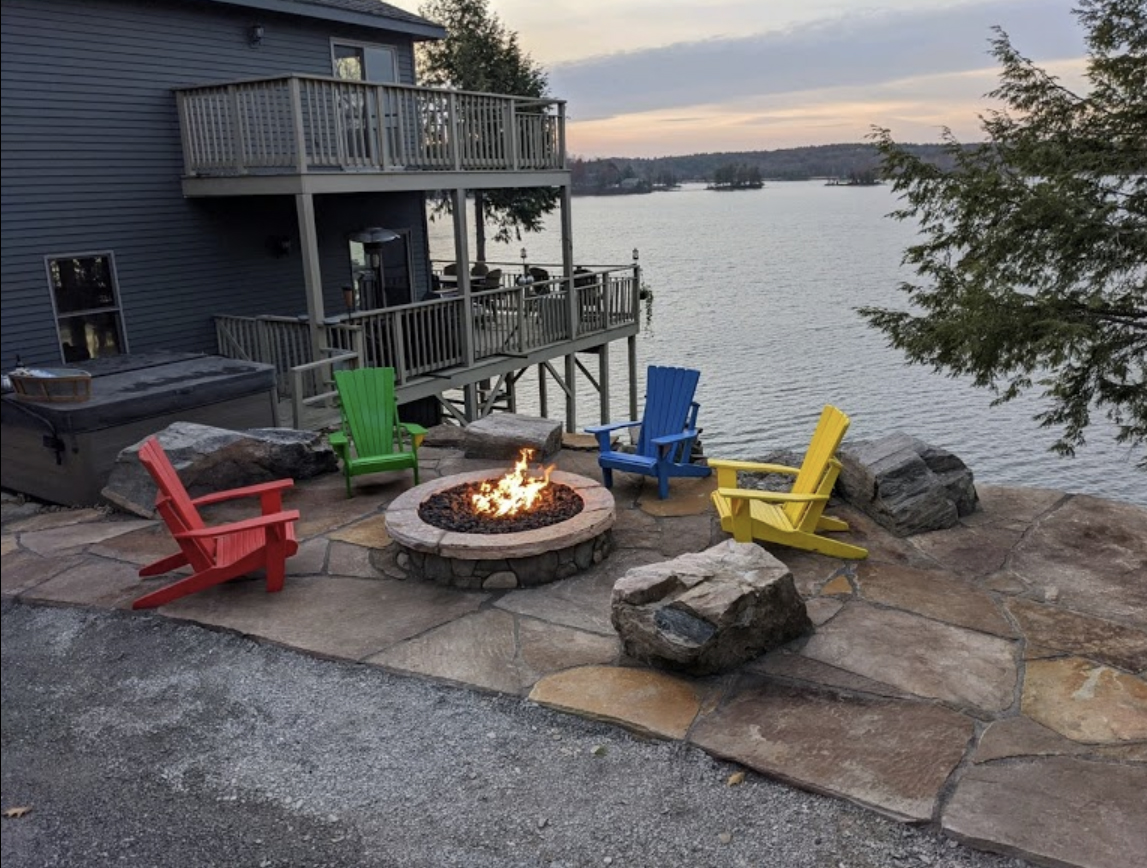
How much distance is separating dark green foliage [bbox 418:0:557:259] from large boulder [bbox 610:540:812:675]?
69.0 feet

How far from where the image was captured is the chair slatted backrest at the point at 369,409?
7383mm

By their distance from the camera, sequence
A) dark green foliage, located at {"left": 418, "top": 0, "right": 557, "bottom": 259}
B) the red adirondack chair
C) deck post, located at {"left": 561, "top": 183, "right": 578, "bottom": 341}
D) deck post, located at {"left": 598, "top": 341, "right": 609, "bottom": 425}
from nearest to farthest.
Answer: the red adirondack chair < deck post, located at {"left": 561, "top": 183, "right": 578, "bottom": 341} < deck post, located at {"left": 598, "top": 341, "right": 609, "bottom": 425} < dark green foliage, located at {"left": 418, "top": 0, "right": 557, "bottom": 259}

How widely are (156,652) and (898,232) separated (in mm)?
84743

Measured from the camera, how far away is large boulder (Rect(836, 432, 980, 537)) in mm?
6055

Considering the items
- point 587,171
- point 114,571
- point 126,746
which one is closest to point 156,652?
point 126,746

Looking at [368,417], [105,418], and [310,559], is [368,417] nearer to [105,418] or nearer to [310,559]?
[310,559]

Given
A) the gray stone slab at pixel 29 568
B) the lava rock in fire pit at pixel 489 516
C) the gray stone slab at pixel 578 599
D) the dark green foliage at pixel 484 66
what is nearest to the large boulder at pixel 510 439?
the lava rock in fire pit at pixel 489 516

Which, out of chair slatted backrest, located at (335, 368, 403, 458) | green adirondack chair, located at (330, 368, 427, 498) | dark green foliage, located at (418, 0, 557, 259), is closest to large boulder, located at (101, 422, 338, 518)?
green adirondack chair, located at (330, 368, 427, 498)

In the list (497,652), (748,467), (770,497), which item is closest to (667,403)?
(748,467)

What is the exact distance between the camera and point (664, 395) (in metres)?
7.39

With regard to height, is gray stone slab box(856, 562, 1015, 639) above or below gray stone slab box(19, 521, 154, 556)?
above

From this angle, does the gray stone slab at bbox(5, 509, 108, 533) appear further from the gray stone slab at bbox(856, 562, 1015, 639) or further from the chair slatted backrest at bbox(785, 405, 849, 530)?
the gray stone slab at bbox(856, 562, 1015, 639)

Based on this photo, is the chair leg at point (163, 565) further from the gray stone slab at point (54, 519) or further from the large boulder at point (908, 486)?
the large boulder at point (908, 486)

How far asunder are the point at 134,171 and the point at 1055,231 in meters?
9.85
